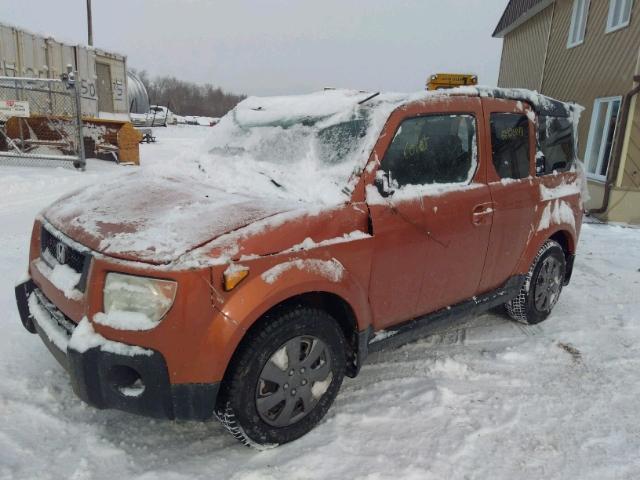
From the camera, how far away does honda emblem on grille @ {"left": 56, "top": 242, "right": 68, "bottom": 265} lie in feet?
8.62

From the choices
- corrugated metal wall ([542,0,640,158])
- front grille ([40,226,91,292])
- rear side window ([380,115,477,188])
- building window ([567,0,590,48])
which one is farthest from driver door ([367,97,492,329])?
building window ([567,0,590,48])

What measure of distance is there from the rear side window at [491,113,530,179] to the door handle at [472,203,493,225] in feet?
1.04

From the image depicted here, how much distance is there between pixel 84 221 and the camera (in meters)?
2.62

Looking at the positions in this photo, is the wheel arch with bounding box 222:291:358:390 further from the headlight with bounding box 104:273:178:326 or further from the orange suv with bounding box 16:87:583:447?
the headlight with bounding box 104:273:178:326

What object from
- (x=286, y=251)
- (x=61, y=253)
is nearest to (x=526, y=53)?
(x=286, y=251)

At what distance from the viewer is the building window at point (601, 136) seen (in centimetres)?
1134

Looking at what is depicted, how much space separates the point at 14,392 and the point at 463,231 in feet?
9.39

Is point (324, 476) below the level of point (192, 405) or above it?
below

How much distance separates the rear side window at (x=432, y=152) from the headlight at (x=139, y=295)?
1393 mm

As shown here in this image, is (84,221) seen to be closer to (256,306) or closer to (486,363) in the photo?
(256,306)

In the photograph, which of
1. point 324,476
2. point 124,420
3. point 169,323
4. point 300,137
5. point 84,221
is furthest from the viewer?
point 300,137

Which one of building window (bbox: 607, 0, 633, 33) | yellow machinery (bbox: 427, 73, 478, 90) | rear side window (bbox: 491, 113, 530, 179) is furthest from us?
yellow machinery (bbox: 427, 73, 478, 90)

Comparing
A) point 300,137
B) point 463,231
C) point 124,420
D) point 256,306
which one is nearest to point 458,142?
point 463,231

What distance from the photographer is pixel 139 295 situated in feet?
7.41
